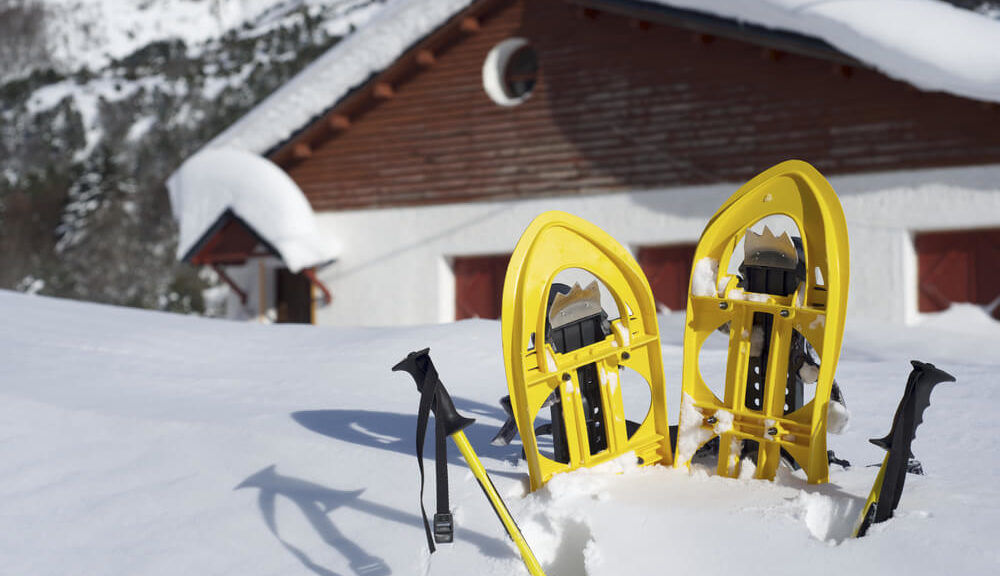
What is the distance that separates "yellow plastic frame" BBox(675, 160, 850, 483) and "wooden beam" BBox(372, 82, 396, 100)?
36.2 ft

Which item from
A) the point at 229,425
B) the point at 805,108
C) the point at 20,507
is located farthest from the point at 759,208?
the point at 805,108

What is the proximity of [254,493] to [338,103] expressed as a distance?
1096 centimetres

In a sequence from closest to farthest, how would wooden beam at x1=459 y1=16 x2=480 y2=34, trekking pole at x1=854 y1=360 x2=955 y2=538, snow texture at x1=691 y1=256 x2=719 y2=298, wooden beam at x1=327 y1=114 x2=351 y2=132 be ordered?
trekking pole at x1=854 y1=360 x2=955 y2=538
snow texture at x1=691 y1=256 x2=719 y2=298
wooden beam at x1=459 y1=16 x2=480 y2=34
wooden beam at x1=327 y1=114 x2=351 y2=132

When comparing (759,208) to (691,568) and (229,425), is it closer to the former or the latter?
(691,568)

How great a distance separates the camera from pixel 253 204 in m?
14.4

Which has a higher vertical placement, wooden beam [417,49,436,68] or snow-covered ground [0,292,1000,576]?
wooden beam [417,49,436,68]

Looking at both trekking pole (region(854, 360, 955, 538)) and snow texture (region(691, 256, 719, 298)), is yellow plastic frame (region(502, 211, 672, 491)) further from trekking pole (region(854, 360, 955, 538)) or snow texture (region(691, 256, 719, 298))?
trekking pole (region(854, 360, 955, 538))

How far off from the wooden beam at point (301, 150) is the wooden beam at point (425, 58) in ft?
7.06

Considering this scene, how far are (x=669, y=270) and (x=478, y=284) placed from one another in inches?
108

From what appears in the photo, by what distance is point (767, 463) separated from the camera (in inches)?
152

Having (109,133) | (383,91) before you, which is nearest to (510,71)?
(383,91)

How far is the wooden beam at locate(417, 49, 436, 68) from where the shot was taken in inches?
558

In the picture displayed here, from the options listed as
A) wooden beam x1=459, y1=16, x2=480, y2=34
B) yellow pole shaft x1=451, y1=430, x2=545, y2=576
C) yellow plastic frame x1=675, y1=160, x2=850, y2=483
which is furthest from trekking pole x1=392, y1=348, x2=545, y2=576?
wooden beam x1=459, y1=16, x2=480, y2=34

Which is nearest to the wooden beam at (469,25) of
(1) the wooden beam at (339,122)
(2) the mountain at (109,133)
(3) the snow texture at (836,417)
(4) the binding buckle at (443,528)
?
(1) the wooden beam at (339,122)
